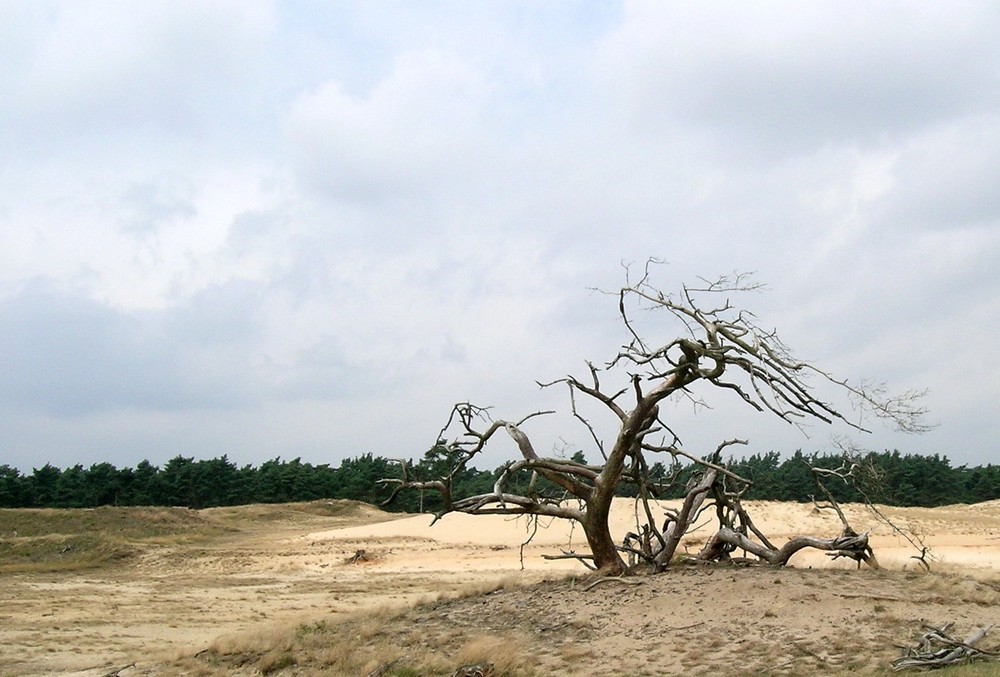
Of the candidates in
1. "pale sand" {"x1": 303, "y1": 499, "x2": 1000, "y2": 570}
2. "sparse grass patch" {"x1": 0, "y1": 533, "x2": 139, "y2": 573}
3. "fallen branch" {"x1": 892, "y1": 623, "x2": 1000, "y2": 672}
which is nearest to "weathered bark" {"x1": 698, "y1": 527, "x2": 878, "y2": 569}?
"fallen branch" {"x1": 892, "y1": 623, "x2": 1000, "y2": 672}

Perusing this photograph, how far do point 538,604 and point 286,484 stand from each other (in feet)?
216

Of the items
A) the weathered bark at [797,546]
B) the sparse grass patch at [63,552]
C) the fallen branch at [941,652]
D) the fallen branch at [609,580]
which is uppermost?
the weathered bark at [797,546]

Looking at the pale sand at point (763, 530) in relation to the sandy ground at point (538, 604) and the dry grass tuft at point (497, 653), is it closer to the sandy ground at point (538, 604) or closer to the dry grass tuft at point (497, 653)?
the sandy ground at point (538, 604)

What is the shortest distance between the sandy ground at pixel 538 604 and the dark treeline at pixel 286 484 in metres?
19.9

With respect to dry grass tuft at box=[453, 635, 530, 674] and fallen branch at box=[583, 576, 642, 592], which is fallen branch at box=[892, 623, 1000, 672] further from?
fallen branch at box=[583, 576, 642, 592]

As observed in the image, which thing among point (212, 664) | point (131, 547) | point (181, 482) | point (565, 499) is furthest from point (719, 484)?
point (181, 482)

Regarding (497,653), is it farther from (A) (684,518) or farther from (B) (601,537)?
(A) (684,518)

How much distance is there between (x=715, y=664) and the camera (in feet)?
30.3

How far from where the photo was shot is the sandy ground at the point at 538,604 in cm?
988

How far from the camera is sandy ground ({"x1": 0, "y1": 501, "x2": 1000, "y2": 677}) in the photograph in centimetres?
988

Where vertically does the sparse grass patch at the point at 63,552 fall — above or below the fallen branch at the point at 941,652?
below

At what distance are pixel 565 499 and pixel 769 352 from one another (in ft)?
17.9

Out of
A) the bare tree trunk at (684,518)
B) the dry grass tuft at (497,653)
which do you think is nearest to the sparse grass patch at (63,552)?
the bare tree trunk at (684,518)

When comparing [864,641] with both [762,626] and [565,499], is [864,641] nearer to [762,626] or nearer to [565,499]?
[762,626]
